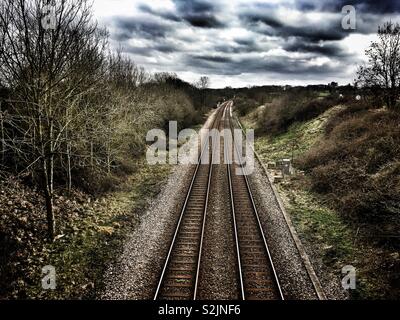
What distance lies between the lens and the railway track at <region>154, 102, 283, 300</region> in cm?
910

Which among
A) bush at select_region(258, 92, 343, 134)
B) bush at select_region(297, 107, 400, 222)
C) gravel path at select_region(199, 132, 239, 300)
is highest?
bush at select_region(258, 92, 343, 134)

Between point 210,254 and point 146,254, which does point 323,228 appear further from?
point 146,254

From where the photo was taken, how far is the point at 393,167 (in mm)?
14234

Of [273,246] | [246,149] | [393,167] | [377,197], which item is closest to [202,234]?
[273,246]

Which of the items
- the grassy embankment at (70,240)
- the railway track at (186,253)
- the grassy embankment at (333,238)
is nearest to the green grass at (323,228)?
the grassy embankment at (333,238)

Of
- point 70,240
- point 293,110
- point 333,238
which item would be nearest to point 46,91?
point 70,240

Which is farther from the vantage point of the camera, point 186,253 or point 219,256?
point 186,253

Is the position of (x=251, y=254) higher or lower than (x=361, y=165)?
lower

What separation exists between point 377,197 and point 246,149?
1681 centimetres

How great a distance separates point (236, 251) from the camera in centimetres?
1112

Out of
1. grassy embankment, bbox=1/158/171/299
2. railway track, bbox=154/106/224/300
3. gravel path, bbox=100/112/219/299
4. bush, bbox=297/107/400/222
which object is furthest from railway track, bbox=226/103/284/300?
grassy embankment, bbox=1/158/171/299

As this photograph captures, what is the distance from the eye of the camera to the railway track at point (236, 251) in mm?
9102

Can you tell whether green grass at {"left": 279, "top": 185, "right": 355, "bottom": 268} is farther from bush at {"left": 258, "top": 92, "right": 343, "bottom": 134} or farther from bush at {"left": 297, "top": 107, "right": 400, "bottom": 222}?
bush at {"left": 258, "top": 92, "right": 343, "bottom": 134}
